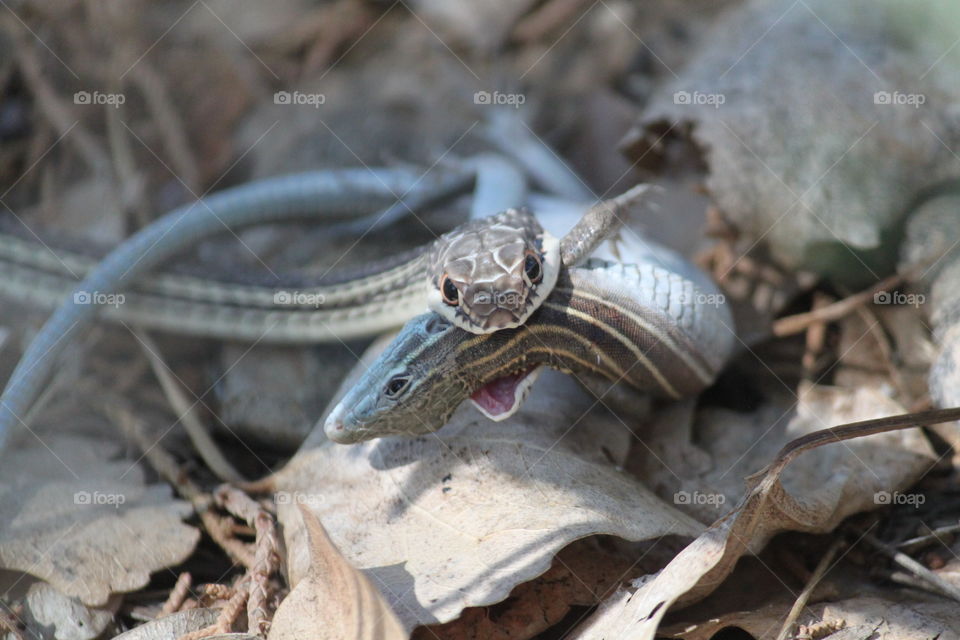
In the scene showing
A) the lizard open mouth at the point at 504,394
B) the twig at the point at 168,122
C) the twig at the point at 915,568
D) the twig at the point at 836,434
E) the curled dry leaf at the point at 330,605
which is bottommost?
the twig at the point at 915,568

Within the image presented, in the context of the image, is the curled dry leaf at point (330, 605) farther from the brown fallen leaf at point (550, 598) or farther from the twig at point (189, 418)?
the twig at point (189, 418)

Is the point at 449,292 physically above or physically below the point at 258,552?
above

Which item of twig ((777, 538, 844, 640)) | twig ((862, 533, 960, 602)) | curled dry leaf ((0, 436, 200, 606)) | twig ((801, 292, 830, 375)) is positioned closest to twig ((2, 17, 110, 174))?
curled dry leaf ((0, 436, 200, 606))

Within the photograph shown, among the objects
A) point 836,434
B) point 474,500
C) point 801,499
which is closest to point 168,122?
point 474,500

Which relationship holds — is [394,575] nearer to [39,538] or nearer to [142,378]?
[39,538]

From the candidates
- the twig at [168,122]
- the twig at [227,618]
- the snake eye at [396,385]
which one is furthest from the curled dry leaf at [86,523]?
the twig at [168,122]

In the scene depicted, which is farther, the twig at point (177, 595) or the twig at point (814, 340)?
the twig at point (814, 340)

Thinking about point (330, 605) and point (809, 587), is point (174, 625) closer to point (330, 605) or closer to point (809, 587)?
point (330, 605)
